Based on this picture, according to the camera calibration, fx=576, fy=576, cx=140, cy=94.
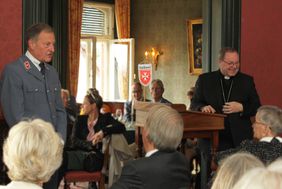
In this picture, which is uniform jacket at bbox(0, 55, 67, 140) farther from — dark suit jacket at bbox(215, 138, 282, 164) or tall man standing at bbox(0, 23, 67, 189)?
dark suit jacket at bbox(215, 138, 282, 164)

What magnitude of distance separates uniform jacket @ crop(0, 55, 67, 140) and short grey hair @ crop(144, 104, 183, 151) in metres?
1.32

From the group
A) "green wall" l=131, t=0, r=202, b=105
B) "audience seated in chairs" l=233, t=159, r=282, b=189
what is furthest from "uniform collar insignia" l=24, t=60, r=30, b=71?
"green wall" l=131, t=0, r=202, b=105

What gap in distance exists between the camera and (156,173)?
3.06 meters

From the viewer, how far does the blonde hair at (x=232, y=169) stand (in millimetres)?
2105

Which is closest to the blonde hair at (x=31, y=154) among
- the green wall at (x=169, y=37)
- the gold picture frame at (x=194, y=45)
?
the gold picture frame at (x=194, y=45)

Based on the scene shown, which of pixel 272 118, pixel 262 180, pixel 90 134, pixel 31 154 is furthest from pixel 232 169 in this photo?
pixel 90 134

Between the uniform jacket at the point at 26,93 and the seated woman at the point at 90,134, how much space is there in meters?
1.93

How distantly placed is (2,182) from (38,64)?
98 cm

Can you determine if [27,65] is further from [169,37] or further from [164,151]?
[169,37]

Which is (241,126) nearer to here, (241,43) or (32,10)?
(241,43)

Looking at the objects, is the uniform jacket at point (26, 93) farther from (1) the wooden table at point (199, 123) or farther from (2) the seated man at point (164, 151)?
(2) the seated man at point (164, 151)

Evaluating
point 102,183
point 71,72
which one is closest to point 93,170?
point 102,183

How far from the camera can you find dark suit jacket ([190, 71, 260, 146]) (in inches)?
209

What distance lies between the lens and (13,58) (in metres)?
4.93
